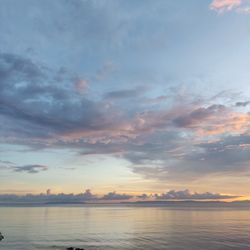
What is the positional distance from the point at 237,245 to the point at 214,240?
10.1 meters

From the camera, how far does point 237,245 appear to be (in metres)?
89.4

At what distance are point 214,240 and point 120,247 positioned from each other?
29.8 m

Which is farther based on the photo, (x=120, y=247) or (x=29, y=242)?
(x=29, y=242)

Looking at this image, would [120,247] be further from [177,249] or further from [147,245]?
[177,249]

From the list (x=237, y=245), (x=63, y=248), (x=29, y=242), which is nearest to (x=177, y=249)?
(x=237, y=245)

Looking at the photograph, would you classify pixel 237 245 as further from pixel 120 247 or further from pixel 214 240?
pixel 120 247

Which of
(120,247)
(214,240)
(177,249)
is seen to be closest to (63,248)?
(120,247)

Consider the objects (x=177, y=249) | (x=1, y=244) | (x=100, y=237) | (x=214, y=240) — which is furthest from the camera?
(x=100, y=237)

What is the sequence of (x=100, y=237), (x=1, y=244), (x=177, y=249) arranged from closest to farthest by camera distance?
(x=177, y=249), (x=1, y=244), (x=100, y=237)

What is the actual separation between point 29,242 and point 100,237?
78.3 ft

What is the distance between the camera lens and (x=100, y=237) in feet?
357

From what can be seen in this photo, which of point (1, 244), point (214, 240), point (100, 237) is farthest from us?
point (100, 237)

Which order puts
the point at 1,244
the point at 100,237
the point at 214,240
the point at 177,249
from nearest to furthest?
1. the point at 177,249
2. the point at 1,244
3. the point at 214,240
4. the point at 100,237

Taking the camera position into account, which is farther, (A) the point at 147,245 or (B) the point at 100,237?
(B) the point at 100,237
